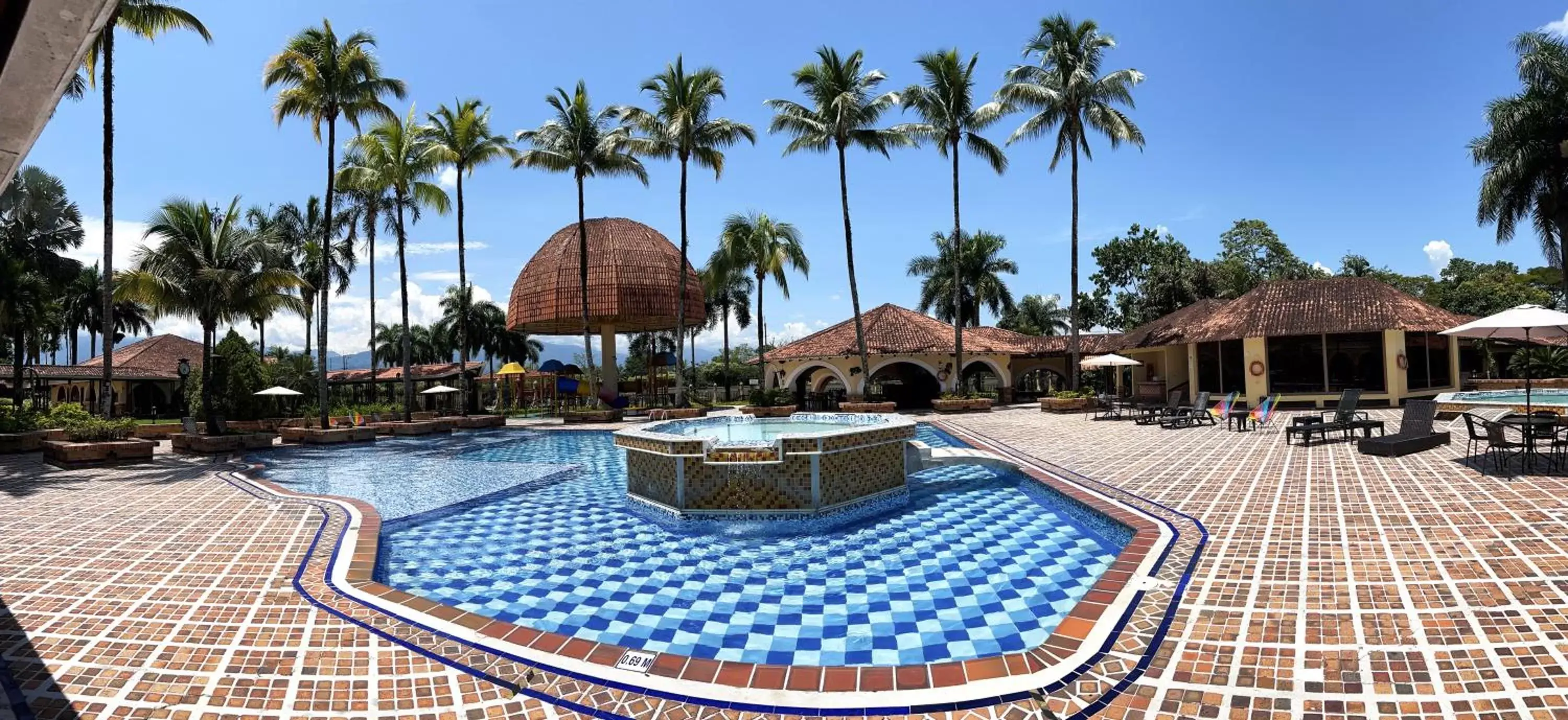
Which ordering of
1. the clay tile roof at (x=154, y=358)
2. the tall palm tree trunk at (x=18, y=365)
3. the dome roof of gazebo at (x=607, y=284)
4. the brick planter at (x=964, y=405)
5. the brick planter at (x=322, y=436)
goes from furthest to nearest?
the clay tile roof at (x=154, y=358), the dome roof of gazebo at (x=607, y=284), the brick planter at (x=964, y=405), the tall palm tree trunk at (x=18, y=365), the brick planter at (x=322, y=436)

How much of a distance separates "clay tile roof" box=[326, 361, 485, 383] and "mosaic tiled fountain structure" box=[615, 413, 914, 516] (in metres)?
35.6

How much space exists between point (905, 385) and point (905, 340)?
15.1 ft

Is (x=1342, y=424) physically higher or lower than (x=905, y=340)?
lower

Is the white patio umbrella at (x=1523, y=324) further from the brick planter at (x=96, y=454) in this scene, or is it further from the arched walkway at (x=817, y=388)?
the brick planter at (x=96, y=454)

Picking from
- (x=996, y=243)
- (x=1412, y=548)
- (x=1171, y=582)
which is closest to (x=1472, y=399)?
(x=1412, y=548)

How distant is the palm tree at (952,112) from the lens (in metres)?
23.5

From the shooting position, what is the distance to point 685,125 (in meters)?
22.9

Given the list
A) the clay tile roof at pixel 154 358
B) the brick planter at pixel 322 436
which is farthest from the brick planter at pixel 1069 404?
the clay tile roof at pixel 154 358

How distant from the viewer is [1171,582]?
15.1 feet

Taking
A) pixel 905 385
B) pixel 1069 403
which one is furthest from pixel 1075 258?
pixel 905 385

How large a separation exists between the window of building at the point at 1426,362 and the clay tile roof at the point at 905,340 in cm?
1150

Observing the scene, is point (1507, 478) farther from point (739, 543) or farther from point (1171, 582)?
point (739, 543)

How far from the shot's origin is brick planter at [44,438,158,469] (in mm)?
12273

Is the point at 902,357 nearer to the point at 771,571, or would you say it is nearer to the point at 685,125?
the point at 685,125
